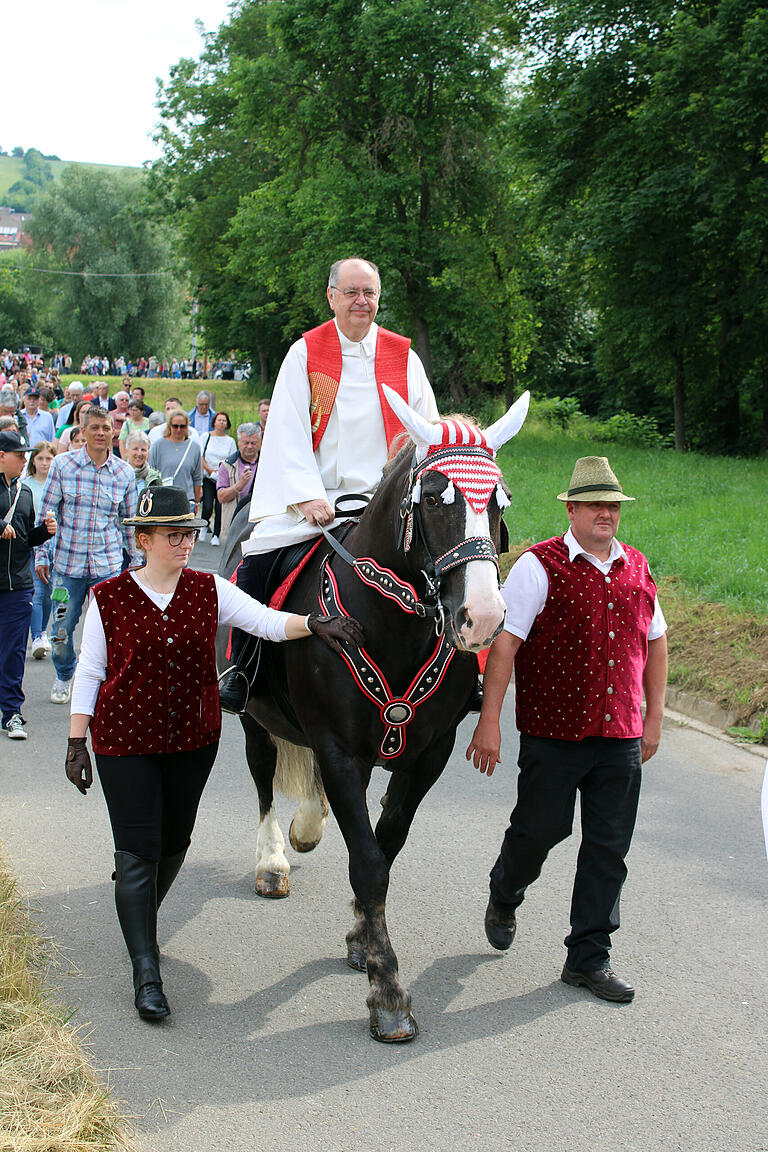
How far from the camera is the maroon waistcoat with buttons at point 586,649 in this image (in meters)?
4.28

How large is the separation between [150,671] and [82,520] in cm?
484

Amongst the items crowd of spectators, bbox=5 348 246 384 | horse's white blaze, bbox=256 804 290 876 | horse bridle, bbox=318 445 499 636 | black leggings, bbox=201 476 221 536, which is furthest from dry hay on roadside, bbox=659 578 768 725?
crowd of spectators, bbox=5 348 246 384

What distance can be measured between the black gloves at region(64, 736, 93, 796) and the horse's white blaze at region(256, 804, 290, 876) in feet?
4.68

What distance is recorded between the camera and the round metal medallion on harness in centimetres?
414

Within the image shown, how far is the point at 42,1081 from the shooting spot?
11.2ft

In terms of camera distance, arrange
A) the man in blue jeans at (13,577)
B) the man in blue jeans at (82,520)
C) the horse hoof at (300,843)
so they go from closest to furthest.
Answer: the horse hoof at (300,843) < the man in blue jeans at (13,577) < the man in blue jeans at (82,520)

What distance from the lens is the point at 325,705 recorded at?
427 centimetres

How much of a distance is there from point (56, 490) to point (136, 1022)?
551 cm

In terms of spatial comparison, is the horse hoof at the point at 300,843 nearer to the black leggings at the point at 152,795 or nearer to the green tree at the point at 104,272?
the black leggings at the point at 152,795

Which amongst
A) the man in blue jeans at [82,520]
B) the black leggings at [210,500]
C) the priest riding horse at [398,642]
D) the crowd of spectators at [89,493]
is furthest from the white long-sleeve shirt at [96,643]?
the black leggings at [210,500]

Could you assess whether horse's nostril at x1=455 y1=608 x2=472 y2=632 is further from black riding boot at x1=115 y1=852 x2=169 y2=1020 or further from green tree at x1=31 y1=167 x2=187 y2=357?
green tree at x1=31 y1=167 x2=187 y2=357

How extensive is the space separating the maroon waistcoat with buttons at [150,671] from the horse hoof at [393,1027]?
119 cm

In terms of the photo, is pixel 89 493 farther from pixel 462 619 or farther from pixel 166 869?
pixel 462 619

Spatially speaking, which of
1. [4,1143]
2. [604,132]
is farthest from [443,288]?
[4,1143]
